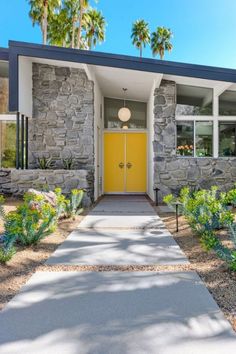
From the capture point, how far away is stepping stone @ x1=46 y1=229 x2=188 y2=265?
12.1 ft

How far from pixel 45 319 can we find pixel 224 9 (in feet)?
41.0

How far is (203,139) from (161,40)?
813 inches

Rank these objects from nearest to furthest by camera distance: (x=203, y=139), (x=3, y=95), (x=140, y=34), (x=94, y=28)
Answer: (x=203, y=139) < (x=3, y=95) < (x=94, y=28) < (x=140, y=34)

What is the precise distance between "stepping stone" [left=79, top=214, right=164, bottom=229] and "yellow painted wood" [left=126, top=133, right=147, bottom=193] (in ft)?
15.0

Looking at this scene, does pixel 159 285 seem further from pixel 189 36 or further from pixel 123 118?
pixel 189 36

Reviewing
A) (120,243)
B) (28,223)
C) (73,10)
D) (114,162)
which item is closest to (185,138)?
(114,162)

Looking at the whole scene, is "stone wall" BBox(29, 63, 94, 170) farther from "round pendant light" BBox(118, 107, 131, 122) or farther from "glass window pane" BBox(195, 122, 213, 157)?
"glass window pane" BBox(195, 122, 213, 157)

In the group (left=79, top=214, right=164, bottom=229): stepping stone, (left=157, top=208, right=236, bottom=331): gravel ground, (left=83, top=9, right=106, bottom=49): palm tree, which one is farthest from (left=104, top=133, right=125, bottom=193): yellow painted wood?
(left=83, top=9, right=106, bottom=49): palm tree

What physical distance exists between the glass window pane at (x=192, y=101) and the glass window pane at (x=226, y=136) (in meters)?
0.57

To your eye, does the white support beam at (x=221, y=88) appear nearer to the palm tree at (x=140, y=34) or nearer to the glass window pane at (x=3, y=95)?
the glass window pane at (x=3, y=95)

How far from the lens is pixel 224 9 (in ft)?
37.4

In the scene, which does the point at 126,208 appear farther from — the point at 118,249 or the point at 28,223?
the point at 28,223

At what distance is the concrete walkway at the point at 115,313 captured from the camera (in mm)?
1982

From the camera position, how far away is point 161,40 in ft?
86.1
